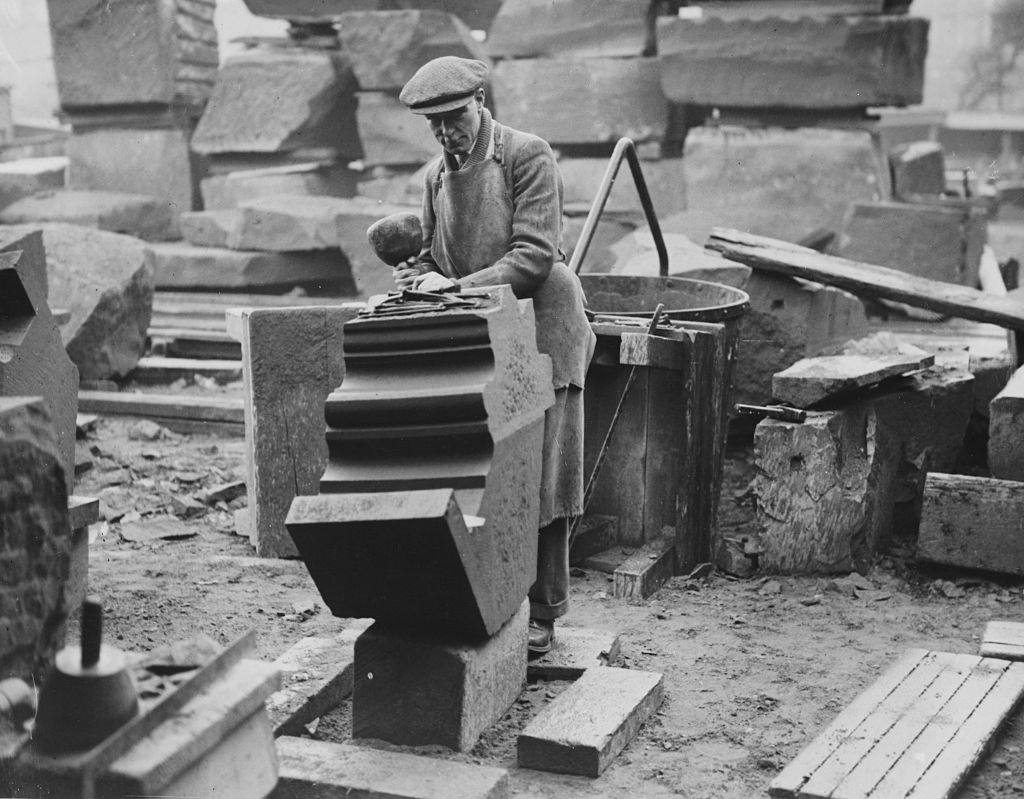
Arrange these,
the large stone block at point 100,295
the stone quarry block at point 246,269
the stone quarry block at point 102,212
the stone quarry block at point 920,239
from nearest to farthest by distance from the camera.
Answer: the large stone block at point 100,295 → the stone quarry block at point 920,239 → the stone quarry block at point 246,269 → the stone quarry block at point 102,212

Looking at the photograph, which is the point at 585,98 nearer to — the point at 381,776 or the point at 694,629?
the point at 694,629

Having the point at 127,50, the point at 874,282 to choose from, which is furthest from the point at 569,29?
the point at 874,282

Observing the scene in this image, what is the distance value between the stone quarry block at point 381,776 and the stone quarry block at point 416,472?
1.23 feet

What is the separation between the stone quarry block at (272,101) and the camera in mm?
11906

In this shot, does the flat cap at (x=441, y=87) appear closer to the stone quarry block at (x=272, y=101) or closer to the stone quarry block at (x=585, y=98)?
the stone quarry block at (x=585, y=98)

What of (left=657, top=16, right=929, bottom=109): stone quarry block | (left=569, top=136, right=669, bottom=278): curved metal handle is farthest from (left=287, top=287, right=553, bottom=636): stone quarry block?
(left=657, top=16, right=929, bottom=109): stone quarry block

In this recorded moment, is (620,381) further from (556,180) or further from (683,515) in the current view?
(556,180)

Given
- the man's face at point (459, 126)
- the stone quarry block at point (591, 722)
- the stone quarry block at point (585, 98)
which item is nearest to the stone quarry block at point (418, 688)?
the stone quarry block at point (591, 722)

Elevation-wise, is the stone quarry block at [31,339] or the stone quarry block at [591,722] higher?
the stone quarry block at [31,339]

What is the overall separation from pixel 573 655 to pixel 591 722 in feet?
1.86

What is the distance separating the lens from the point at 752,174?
385 inches

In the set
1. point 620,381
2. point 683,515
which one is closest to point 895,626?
point 683,515

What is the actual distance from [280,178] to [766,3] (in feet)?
15.6

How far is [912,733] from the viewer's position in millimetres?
3576
